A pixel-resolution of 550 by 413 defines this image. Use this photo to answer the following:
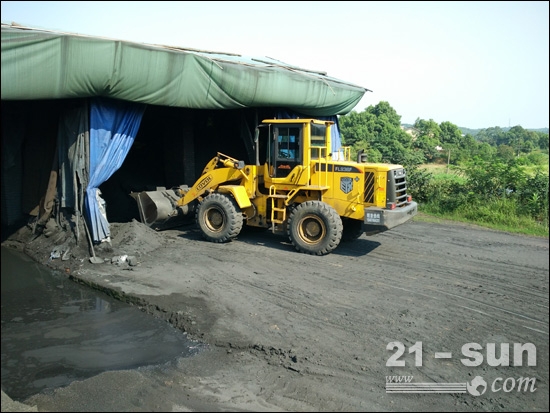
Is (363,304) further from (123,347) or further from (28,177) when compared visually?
(28,177)

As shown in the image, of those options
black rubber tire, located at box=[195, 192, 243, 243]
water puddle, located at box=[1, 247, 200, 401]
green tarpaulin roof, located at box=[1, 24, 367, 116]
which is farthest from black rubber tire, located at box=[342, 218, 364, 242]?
water puddle, located at box=[1, 247, 200, 401]

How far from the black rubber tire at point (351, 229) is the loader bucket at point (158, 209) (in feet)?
12.6

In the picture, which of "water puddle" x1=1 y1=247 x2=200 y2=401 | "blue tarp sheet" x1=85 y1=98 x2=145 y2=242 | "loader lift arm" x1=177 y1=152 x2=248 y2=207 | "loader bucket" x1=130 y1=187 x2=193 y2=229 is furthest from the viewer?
"loader bucket" x1=130 y1=187 x2=193 y2=229

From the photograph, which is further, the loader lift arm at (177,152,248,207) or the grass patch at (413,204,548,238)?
the grass patch at (413,204,548,238)

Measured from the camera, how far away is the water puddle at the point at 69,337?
523 cm

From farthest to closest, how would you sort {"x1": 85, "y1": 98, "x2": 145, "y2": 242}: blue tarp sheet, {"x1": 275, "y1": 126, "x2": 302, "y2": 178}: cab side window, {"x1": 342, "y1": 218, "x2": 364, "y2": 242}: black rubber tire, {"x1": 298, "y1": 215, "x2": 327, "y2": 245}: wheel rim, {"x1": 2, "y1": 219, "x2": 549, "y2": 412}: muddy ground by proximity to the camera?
{"x1": 342, "y1": 218, "x2": 364, "y2": 242}: black rubber tire < {"x1": 275, "y1": 126, "x2": 302, "y2": 178}: cab side window < {"x1": 298, "y1": 215, "x2": 327, "y2": 245}: wheel rim < {"x1": 85, "y1": 98, "x2": 145, "y2": 242}: blue tarp sheet < {"x1": 2, "y1": 219, "x2": 549, "y2": 412}: muddy ground

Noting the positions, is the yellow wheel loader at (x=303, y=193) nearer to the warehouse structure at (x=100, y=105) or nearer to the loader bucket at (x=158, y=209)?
the loader bucket at (x=158, y=209)

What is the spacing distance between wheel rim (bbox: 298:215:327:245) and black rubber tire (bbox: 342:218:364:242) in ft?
3.18

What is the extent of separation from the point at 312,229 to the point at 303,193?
32.2 inches

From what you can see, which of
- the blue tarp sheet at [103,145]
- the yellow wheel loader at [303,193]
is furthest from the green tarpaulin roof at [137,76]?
the yellow wheel loader at [303,193]

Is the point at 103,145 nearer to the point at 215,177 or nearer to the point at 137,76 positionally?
the point at 137,76

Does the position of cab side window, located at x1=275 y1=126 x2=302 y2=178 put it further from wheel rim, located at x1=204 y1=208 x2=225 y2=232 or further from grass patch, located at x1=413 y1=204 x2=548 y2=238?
grass patch, located at x1=413 y1=204 x2=548 y2=238

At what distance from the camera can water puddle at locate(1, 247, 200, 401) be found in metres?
5.23

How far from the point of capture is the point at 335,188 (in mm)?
9656
